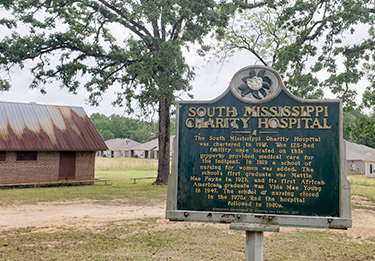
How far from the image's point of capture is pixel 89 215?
39.3 ft

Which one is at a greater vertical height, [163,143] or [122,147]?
[122,147]

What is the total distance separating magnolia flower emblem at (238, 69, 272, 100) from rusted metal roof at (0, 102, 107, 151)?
64.9ft

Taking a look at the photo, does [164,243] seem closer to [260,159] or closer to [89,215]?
[260,159]

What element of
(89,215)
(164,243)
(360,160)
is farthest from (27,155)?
(360,160)

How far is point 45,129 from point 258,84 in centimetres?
2131

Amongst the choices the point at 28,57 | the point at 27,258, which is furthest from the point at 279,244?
the point at 28,57

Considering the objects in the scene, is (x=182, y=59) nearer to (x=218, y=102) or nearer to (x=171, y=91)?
(x=171, y=91)

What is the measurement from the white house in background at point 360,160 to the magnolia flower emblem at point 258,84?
38.2 metres

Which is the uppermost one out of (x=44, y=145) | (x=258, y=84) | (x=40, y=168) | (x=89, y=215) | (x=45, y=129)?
(x=45, y=129)

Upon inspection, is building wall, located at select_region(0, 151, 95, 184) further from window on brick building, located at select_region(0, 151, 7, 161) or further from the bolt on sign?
the bolt on sign

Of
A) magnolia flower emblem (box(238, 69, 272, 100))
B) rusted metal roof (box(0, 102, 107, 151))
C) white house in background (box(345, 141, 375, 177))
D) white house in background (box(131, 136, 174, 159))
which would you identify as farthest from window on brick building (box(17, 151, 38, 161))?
white house in background (box(131, 136, 174, 159))

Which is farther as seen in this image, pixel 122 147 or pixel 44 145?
pixel 122 147

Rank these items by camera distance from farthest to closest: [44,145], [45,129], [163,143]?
[45,129] → [163,143] → [44,145]

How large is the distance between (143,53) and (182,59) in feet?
7.08
